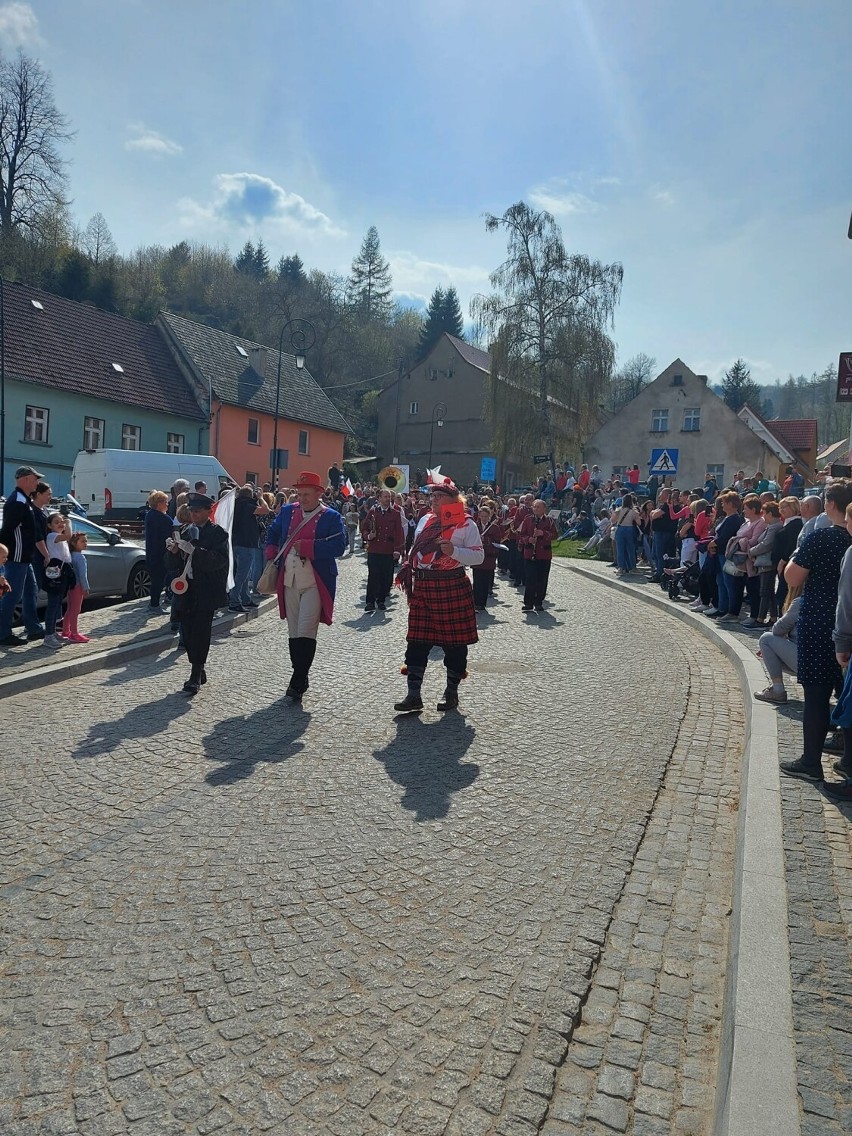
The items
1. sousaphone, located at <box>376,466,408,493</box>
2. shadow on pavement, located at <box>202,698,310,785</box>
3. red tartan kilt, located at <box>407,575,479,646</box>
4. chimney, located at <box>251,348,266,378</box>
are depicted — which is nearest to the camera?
shadow on pavement, located at <box>202,698,310,785</box>

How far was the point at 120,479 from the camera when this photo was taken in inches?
947

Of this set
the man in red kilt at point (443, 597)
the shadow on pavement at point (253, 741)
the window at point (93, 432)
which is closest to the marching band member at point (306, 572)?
the shadow on pavement at point (253, 741)

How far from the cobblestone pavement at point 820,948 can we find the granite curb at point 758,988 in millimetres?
40

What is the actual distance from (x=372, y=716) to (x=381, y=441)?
57472 millimetres

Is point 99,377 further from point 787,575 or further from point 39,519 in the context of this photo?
point 787,575

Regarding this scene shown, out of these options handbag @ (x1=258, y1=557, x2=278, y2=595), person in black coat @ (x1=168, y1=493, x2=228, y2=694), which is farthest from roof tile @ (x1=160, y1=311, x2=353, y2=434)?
handbag @ (x1=258, y1=557, x2=278, y2=595)

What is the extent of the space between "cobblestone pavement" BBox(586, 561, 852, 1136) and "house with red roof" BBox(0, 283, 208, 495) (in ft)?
99.8

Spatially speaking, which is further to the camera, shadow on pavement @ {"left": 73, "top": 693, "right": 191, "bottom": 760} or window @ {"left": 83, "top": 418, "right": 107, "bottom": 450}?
window @ {"left": 83, "top": 418, "right": 107, "bottom": 450}

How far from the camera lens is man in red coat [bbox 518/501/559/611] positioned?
13.8 meters

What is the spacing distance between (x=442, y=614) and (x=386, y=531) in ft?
21.1

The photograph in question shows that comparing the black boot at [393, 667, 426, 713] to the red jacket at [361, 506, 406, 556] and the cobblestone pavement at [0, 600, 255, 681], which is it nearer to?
the cobblestone pavement at [0, 600, 255, 681]

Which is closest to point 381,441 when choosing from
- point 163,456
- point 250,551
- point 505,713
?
point 163,456

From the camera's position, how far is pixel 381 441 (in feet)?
208

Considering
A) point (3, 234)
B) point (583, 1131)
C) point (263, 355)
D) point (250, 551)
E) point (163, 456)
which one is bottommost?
point (583, 1131)
